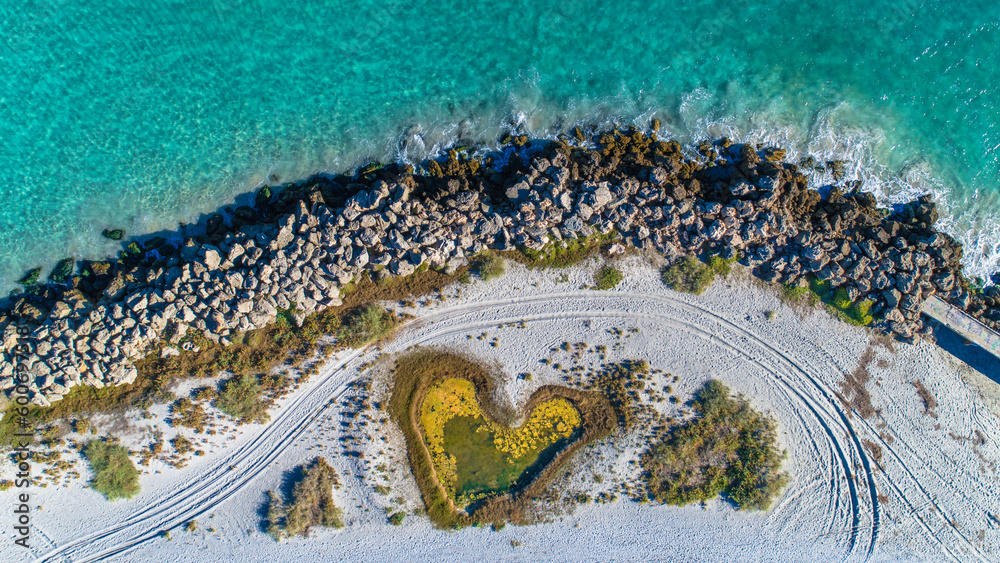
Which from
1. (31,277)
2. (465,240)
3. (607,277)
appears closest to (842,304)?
(607,277)

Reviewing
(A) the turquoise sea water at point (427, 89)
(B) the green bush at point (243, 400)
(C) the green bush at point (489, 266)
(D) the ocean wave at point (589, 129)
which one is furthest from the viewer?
(D) the ocean wave at point (589, 129)

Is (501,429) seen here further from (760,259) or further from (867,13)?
(867,13)

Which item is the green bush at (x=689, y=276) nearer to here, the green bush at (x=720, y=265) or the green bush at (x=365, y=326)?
the green bush at (x=720, y=265)

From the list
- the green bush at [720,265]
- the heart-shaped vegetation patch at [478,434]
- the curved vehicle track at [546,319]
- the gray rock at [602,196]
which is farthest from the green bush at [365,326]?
the green bush at [720,265]

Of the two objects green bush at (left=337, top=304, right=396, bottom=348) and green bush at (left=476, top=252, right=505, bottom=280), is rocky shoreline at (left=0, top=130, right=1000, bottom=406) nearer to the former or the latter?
green bush at (left=476, top=252, right=505, bottom=280)

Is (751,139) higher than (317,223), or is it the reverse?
(751,139)

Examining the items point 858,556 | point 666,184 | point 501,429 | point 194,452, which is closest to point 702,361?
point 666,184
